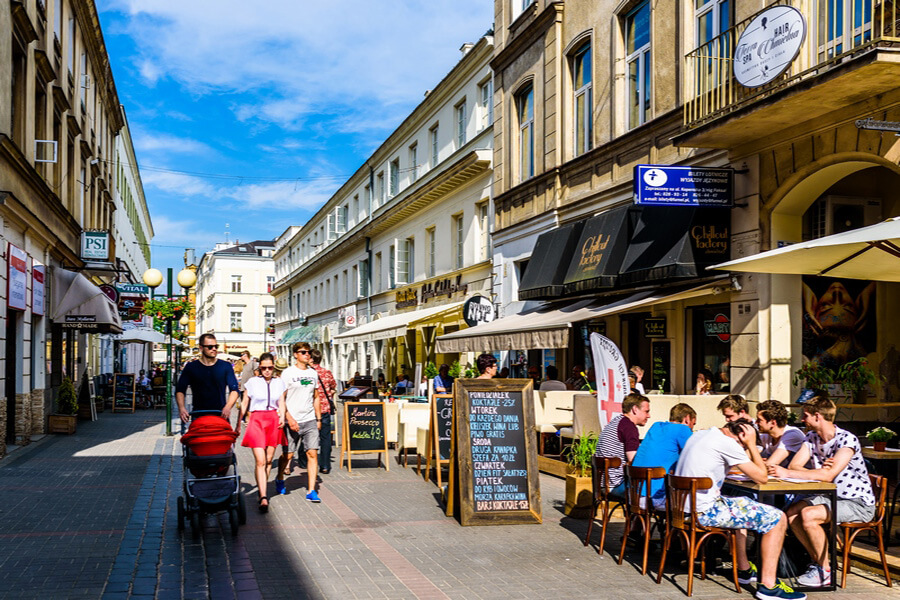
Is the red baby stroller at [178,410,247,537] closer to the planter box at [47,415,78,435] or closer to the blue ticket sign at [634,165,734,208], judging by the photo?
the blue ticket sign at [634,165,734,208]

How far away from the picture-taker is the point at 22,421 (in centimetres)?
1584

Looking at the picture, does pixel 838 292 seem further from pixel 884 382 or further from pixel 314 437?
pixel 314 437

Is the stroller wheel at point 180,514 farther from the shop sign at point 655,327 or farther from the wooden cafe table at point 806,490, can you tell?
the shop sign at point 655,327

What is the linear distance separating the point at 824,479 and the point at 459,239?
20.3 m

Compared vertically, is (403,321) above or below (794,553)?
above

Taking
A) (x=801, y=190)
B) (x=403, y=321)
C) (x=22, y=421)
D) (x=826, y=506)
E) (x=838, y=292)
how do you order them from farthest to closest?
(x=403, y=321), (x=22, y=421), (x=838, y=292), (x=801, y=190), (x=826, y=506)

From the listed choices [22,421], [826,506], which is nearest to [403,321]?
[22,421]

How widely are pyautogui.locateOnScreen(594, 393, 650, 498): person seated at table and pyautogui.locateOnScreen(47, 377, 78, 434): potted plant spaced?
→ 46.4ft

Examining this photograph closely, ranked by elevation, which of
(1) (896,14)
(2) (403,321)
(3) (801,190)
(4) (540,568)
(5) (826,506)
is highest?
A: (1) (896,14)

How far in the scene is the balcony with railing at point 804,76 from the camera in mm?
8930

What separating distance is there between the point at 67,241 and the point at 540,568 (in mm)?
18466

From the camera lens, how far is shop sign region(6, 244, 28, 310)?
14.4 m

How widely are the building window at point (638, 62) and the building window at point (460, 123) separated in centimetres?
1048

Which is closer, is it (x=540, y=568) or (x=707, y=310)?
(x=540, y=568)
